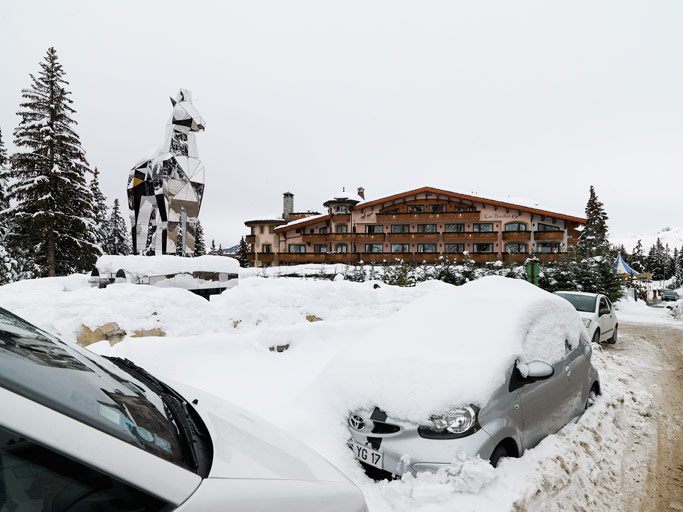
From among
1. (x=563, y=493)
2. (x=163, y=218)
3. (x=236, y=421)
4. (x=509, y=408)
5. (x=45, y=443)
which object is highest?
(x=163, y=218)

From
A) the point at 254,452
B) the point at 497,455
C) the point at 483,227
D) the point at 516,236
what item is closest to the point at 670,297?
the point at 516,236

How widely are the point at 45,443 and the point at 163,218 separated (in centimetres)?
1445

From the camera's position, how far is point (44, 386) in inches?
51.9

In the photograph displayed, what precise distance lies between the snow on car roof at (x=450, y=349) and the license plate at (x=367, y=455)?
35cm

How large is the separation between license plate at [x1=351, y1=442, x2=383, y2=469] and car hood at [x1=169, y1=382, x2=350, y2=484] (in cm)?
152

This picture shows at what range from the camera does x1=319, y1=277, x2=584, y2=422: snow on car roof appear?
3.44 m

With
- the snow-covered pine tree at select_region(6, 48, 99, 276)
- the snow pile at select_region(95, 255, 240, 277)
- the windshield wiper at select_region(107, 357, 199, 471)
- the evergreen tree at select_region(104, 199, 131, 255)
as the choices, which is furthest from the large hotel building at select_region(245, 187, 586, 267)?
the windshield wiper at select_region(107, 357, 199, 471)

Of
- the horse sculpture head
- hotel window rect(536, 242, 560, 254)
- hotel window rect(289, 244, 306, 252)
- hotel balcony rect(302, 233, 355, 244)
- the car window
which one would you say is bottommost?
the car window

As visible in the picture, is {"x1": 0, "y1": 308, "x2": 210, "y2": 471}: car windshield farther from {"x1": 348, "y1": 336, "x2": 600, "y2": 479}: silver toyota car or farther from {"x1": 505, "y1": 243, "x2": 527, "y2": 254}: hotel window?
{"x1": 505, "y1": 243, "x2": 527, "y2": 254}: hotel window

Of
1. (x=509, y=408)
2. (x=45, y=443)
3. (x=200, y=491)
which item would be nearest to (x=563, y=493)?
(x=509, y=408)

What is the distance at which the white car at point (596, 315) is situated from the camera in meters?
10.8

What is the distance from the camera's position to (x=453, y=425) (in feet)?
10.5

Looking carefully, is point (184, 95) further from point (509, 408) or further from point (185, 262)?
point (509, 408)

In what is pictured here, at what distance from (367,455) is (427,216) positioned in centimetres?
4146
